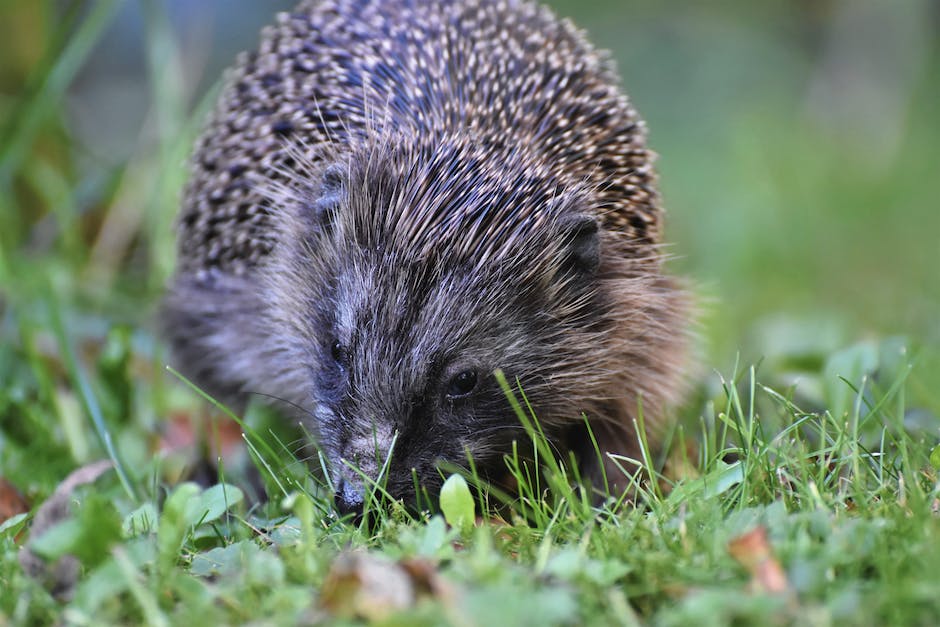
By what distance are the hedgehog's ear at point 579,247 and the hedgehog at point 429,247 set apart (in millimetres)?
10

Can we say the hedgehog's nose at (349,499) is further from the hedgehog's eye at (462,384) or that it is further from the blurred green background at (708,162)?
the blurred green background at (708,162)

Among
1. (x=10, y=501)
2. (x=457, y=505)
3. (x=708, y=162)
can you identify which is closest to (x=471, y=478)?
(x=457, y=505)

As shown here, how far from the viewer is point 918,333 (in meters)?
5.68

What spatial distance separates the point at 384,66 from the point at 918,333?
3411 mm

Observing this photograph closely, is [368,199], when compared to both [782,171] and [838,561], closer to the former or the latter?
[838,561]

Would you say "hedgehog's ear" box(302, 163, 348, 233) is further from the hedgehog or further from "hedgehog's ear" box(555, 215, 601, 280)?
"hedgehog's ear" box(555, 215, 601, 280)

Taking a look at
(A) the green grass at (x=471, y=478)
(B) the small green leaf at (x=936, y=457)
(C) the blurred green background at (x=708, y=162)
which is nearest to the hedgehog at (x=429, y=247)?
(A) the green grass at (x=471, y=478)

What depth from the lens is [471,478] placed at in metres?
3.31

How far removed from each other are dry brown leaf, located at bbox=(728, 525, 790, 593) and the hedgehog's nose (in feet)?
4.01

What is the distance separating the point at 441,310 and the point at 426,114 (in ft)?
3.06

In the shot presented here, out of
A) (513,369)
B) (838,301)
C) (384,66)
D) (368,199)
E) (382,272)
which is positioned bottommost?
(838,301)

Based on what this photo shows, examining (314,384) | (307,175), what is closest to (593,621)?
(314,384)

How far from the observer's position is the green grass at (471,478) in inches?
A: 89.3

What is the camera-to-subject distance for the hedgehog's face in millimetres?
3352
